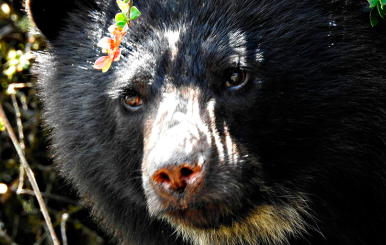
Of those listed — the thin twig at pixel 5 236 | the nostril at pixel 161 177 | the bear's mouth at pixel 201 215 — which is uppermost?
the nostril at pixel 161 177

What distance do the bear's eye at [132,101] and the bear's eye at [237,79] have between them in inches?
22.9

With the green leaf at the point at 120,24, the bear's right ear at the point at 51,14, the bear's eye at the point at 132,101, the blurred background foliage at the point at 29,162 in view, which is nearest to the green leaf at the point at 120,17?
the green leaf at the point at 120,24

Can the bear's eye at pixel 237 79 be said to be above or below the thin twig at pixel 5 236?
above

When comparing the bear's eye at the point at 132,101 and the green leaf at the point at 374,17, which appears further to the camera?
the bear's eye at the point at 132,101

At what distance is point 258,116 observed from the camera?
3.21 meters

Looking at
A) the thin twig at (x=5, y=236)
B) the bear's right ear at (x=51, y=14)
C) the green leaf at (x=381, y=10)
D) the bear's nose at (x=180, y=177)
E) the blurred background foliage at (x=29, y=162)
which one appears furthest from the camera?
the blurred background foliage at (x=29, y=162)

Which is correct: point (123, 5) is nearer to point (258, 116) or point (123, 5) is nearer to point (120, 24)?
point (120, 24)

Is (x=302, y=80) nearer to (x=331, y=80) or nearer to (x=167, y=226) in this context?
(x=331, y=80)

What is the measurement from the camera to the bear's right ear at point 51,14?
4004 millimetres

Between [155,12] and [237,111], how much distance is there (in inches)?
32.9

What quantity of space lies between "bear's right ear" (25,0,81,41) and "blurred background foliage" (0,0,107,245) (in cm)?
134

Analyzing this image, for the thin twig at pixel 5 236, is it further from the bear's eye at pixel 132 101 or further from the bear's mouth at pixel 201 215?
the bear's mouth at pixel 201 215

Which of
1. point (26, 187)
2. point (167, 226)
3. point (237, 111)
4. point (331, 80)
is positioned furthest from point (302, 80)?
point (26, 187)

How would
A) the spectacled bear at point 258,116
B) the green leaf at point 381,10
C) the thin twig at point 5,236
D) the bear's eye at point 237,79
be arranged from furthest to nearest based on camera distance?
the thin twig at point 5,236, the bear's eye at point 237,79, the spectacled bear at point 258,116, the green leaf at point 381,10
